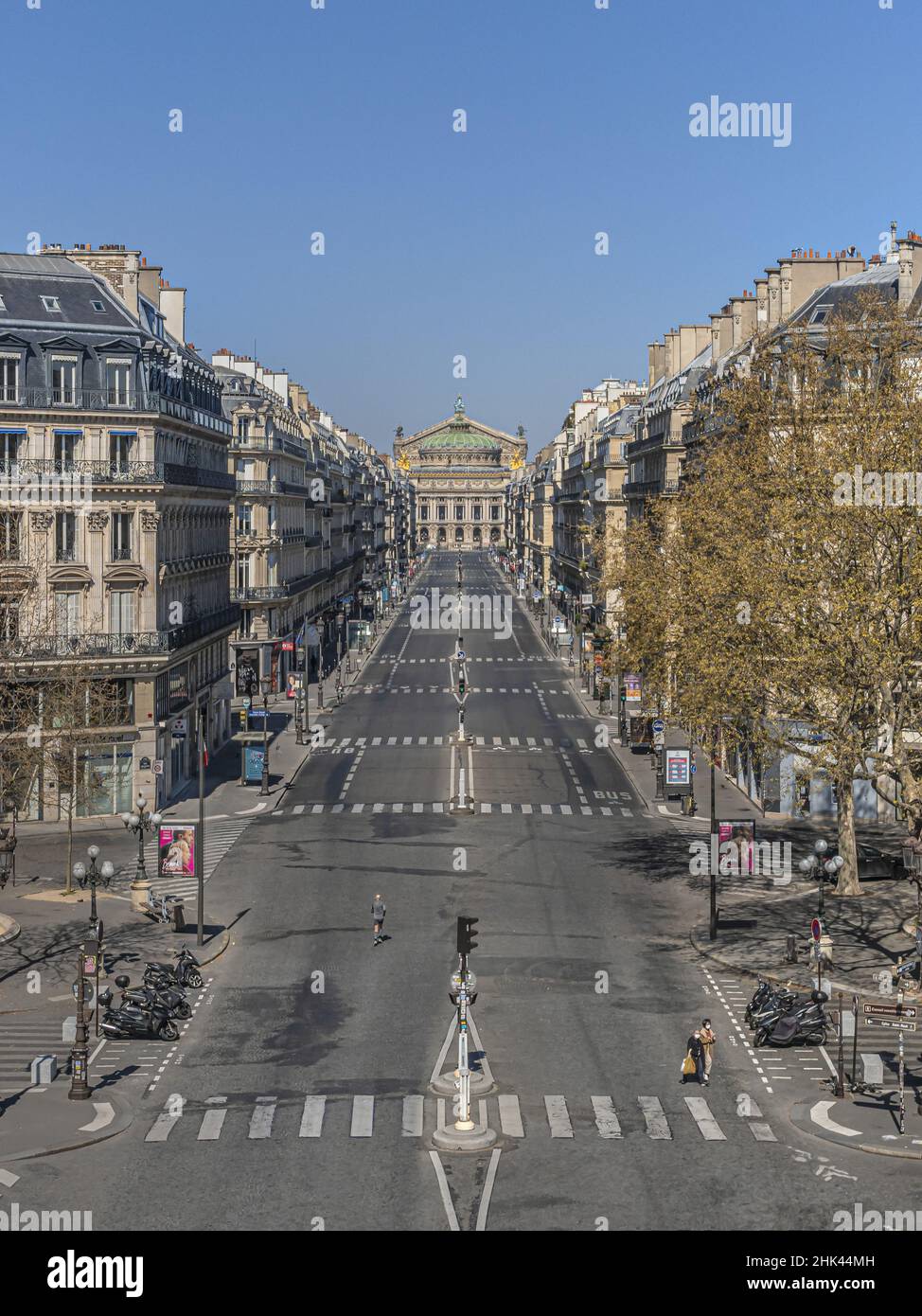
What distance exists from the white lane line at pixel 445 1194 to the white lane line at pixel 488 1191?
359 millimetres

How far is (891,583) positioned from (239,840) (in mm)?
26136

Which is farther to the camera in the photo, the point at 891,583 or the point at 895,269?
the point at 895,269

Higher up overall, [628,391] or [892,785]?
[628,391]

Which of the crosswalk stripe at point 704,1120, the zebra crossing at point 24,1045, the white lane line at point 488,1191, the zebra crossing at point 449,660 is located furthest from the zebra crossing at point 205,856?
the zebra crossing at point 449,660

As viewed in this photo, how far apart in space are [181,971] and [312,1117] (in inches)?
399

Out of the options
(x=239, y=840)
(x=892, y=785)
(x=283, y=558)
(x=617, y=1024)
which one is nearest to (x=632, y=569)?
(x=892, y=785)

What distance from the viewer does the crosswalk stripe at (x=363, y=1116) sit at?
99.7 ft

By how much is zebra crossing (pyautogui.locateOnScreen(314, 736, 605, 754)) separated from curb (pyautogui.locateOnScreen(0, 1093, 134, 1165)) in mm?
51681

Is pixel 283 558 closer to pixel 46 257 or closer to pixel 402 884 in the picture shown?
pixel 46 257

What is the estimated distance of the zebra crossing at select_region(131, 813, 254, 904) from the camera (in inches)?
2040

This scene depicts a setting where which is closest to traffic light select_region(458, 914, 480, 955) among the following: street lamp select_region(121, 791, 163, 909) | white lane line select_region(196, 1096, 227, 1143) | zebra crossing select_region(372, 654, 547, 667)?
white lane line select_region(196, 1096, 227, 1143)

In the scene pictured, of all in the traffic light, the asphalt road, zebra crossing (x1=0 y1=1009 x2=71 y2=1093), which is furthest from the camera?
zebra crossing (x1=0 y1=1009 x2=71 y2=1093)

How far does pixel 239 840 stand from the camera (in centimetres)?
6016

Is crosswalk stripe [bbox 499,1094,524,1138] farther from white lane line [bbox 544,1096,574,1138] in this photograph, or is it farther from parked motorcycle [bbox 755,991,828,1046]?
parked motorcycle [bbox 755,991,828,1046]
